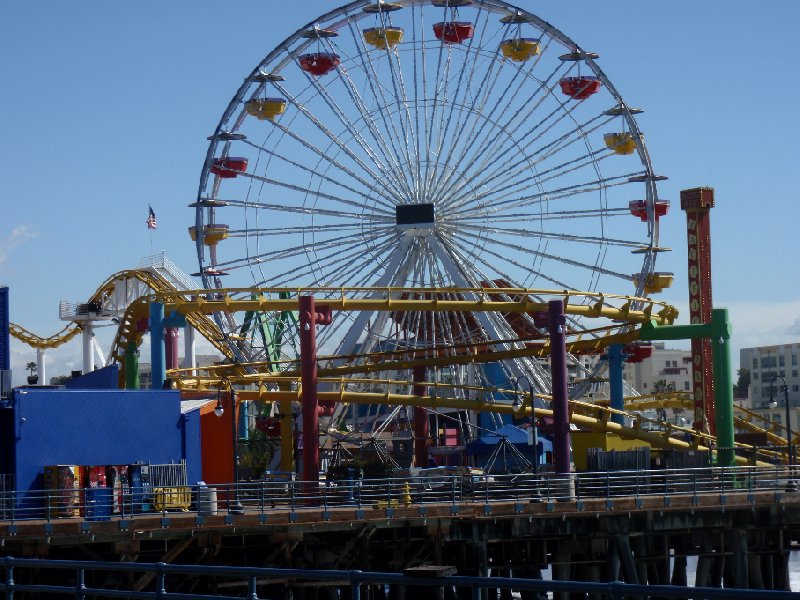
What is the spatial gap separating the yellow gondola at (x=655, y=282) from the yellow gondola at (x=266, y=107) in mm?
17501

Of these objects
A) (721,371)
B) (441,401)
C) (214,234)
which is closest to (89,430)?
(441,401)

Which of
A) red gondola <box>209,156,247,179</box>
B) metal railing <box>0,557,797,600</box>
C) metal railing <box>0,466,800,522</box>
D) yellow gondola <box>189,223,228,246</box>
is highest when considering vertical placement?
red gondola <box>209,156,247,179</box>

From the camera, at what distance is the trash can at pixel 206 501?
120 feet

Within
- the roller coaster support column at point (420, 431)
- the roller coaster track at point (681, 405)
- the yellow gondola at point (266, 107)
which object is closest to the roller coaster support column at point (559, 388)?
the roller coaster support column at point (420, 431)

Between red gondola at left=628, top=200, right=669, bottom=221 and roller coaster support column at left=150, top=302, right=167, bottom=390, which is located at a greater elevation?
red gondola at left=628, top=200, right=669, bottom=221

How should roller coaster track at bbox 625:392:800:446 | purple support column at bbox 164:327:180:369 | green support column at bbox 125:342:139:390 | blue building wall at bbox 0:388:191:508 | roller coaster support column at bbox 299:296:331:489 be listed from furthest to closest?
purple support column at bbox 164:327:180:369
roller coaster track at bbox 625:392:800:446
green support column at bbox 125:342:139:390
roller coaster support column at bbox 299:296:331:489
blue building wall at bbox 0:388:191:508

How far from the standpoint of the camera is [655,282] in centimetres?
7019

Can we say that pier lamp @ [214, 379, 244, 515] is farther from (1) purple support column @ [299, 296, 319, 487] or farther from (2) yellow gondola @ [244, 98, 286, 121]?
(2) yellow gondola @ [244, 98, 286, 121]

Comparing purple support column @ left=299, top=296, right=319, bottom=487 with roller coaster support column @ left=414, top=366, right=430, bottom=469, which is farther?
roller coaster support column @ left=414, top=366, right=430, bottom=469

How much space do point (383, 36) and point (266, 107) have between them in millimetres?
6112

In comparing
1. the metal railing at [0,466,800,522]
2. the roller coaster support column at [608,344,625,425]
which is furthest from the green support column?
the roller coaster support column at [608,344,625,425]

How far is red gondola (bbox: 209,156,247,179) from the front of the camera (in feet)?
234

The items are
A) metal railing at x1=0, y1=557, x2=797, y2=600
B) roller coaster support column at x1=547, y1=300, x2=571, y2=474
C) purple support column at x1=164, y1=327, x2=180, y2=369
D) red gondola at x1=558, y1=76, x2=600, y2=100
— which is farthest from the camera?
purple support column at x1=164, y1=327, x2=180, y2=369

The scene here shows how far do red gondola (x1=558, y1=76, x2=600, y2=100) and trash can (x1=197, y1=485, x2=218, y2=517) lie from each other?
35.4m
